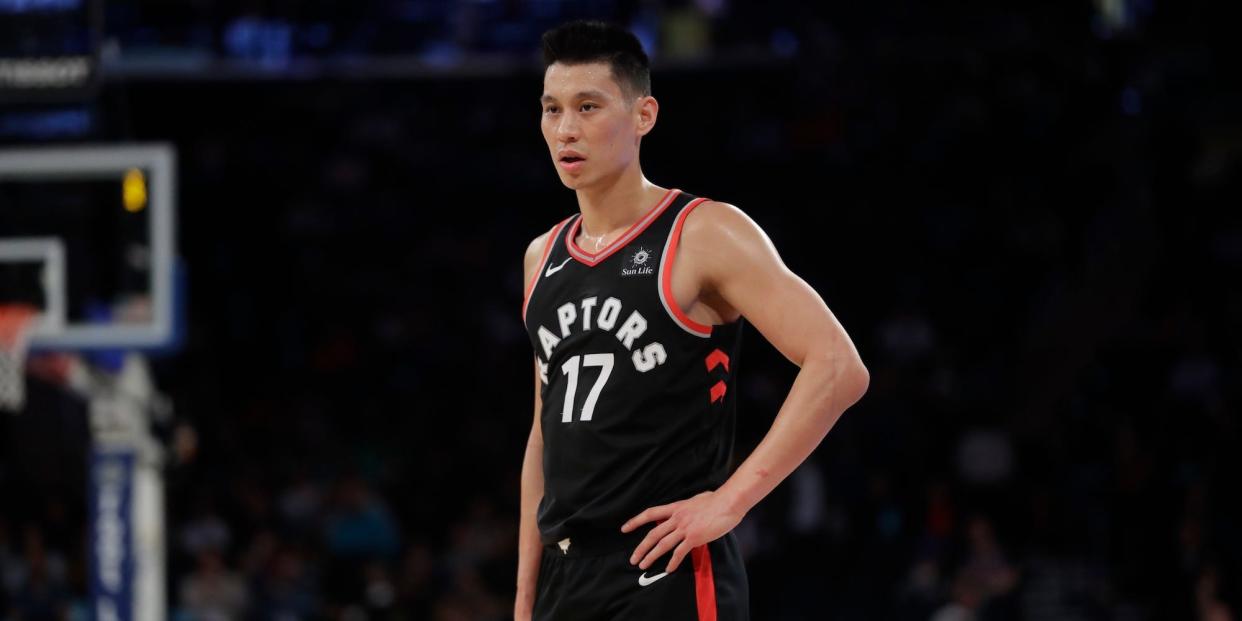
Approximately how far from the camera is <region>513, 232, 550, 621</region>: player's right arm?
3.77 metres

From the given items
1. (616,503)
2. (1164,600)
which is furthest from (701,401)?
(1164,600)

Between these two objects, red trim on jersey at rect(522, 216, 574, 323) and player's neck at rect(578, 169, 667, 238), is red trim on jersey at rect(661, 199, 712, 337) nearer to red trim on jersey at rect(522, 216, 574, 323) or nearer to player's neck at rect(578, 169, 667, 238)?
player's neck at rect(578, 169, 667, 238)

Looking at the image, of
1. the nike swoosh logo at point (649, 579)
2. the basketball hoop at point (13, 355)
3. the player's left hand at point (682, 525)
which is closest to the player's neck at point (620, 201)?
the player's left hand at point (682, 525)

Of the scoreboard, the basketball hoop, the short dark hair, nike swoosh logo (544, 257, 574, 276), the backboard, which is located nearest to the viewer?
the short dark hair

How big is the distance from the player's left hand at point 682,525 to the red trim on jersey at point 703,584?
0.05 metres

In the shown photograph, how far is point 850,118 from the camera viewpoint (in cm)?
1900

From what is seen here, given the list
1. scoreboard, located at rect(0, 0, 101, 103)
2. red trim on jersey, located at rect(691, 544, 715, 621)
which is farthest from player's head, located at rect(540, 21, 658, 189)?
scoreboard, located at rect(0, 0, 101, 103)

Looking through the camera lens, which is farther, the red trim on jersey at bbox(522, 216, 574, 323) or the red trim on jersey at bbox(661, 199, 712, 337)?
the red trim on jersey at bbox(522, 216, 574, 323)

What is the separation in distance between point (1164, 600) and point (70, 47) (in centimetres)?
936

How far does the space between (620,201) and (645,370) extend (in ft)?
1.46

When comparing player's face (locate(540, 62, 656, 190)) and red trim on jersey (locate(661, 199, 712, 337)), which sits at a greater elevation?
player's face (locate(540, 62, 656, 190))

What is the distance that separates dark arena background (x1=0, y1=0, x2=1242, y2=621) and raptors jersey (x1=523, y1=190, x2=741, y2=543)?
6.40 meters

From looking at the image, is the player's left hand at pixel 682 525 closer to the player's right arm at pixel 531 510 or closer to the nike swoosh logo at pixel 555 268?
the player's right arm at pixel 531 510

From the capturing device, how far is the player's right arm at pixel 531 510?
3.77 m
